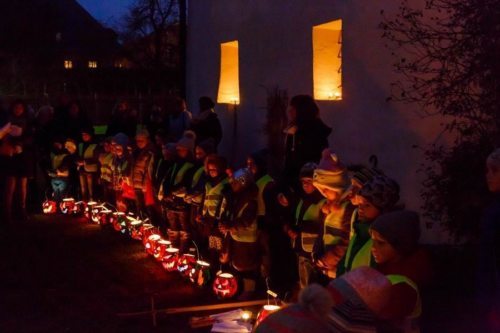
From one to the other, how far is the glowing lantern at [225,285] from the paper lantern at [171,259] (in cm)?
138

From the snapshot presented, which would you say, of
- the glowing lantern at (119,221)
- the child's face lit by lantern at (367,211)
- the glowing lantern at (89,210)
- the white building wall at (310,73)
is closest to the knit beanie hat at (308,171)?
the child's face lit by lantern at (367,211)

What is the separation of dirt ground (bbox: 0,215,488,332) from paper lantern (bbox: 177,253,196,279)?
12 centimetres

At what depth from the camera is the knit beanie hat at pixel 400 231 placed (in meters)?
4.04

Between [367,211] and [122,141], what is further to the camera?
[122,141]

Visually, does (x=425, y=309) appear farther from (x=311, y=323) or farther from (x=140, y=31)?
(x=140, y=31)

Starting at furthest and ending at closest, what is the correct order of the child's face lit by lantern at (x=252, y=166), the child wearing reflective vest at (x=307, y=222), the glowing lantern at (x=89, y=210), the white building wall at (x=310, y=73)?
the glowing lantern at (x=89, y=210)
the white building wall at (x=310, y=73)
the child's face lit by lantern at (x=252, y=166)
the child wearing reflective vest at (x=307, y=222)

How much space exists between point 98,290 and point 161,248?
117 centimetres

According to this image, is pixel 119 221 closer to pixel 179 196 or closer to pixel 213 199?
pixel 179 196

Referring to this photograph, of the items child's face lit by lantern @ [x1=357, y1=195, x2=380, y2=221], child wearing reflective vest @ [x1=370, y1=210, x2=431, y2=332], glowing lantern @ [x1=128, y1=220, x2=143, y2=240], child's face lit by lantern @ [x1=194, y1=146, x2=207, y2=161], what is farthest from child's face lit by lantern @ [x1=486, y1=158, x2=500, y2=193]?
glowing lantern @ [x1=128, y1=220, x2=143, y2=240]

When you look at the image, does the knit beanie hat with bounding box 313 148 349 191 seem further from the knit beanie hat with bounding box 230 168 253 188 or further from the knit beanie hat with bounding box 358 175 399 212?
the knit beanie hat with bounding box 230 168 253 188

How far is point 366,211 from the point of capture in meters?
5.23

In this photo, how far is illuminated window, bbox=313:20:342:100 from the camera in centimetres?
1227

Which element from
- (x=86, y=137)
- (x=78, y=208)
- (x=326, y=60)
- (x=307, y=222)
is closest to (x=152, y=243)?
(x=307, y=222)

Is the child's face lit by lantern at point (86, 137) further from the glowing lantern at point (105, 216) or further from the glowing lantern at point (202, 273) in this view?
the glowing lantern at point (202, 273)
